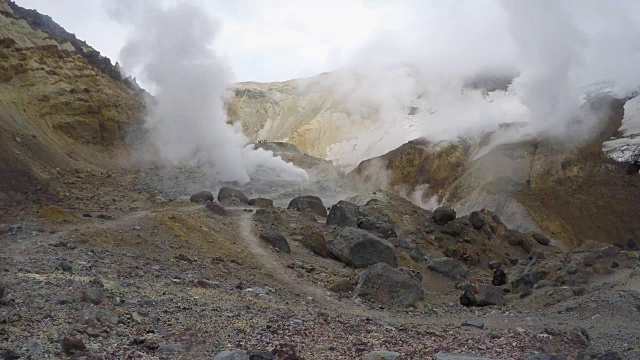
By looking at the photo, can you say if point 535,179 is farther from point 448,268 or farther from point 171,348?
point 171,348

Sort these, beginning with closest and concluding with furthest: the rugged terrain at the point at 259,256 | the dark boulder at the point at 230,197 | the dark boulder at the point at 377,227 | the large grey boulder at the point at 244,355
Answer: the large grey boulder at the point at 244,355 → the rugged terrain at the point at 259,256 → the dark boulder at the point at 377,227 → the dark boulder at the point at 230,197

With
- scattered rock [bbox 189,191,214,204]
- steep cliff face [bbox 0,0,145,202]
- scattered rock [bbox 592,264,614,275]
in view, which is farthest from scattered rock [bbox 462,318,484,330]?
steep cliff face [bbox 0,0,145,202]

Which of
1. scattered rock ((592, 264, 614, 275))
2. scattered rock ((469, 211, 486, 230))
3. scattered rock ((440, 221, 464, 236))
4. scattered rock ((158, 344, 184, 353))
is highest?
scattered rock ((469, 211, 486, 230))

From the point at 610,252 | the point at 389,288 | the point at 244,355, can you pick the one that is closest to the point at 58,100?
the point at 389,288

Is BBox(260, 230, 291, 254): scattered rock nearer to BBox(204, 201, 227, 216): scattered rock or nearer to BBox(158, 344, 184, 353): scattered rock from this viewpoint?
BBox(204, 201, 227, 216): scattered rock

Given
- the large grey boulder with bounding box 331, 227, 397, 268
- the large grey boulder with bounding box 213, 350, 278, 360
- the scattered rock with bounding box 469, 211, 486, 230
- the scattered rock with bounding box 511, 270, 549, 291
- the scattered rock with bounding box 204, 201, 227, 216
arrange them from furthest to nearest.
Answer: the scattered rock with bounding box 469, 211, 486, 230, the scattered rock with bounding box 204, 201, 227, 216, the large grey boulder with bounding box 331, 227, 397, 268, the scattered rock with bounding box 511, 270, 549, 291, the large grey boulder with bounding box 213, 350, 278, 360

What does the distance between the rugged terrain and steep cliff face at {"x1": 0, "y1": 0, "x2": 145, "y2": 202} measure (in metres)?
0.15

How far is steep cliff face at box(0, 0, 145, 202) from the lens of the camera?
102ft

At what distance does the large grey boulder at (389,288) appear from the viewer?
12.4 metres

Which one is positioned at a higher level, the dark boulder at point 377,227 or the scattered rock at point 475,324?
the dark boulder at point 377,227

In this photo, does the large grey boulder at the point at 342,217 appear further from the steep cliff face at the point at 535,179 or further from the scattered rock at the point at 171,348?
the steep cliff face at the point at 535,179

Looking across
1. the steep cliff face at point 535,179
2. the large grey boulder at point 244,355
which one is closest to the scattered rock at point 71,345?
the large grey boulder at point 244,355

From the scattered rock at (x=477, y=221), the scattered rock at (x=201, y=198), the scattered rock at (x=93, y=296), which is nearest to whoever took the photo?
the scattered rock at (x=93, y=296)

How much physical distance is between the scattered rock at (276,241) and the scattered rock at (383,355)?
395 inches
